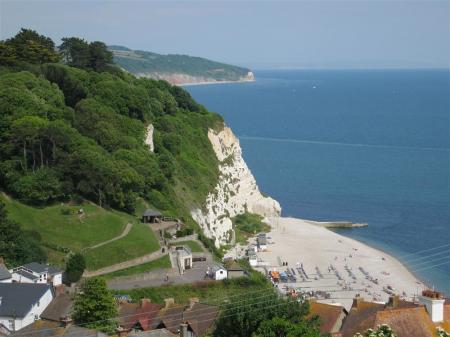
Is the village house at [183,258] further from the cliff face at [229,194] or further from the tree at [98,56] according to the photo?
the tree at [98,56]

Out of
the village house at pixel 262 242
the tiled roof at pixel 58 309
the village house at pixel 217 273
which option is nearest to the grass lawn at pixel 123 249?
the village house at pixel 217 273

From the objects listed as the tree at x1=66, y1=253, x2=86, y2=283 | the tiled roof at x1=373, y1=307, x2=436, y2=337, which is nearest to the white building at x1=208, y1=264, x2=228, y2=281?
the tree at x1=66, y1=253, x2=86, y2=283

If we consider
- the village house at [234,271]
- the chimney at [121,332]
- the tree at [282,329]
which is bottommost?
the village house at [234,271]

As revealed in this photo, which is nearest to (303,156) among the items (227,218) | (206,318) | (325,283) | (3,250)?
(227,218)

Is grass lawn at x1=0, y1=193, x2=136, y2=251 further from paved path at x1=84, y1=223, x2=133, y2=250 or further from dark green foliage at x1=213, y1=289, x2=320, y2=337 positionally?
dark green foliage at x1=213, y1=289, x2=320, y2=337

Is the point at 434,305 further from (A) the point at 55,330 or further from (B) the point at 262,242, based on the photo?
(B) the point at 262,242

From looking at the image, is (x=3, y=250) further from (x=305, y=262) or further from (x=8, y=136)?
(x=305, y=262)

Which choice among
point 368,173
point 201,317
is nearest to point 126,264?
point 201,317
